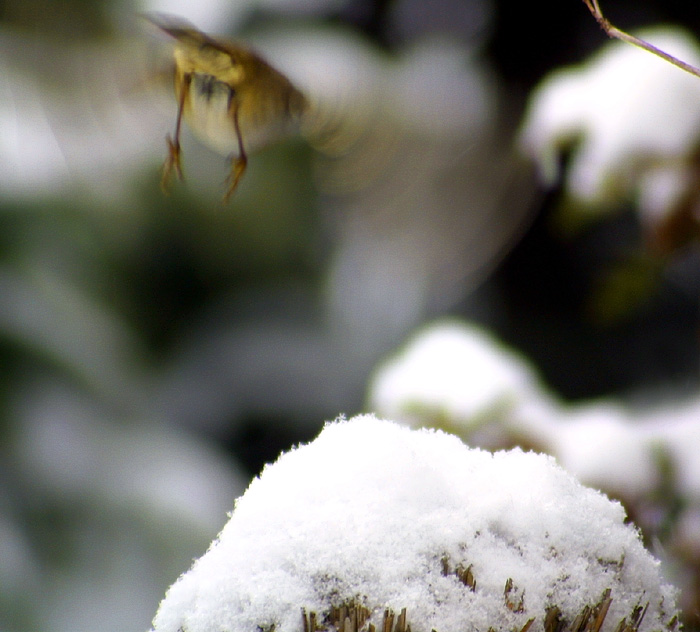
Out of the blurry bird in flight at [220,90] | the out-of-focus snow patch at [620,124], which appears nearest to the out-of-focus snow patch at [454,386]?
the out-of-focus snow patch at [620,124]

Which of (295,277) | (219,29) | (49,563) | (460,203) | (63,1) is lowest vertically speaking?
(49,563)

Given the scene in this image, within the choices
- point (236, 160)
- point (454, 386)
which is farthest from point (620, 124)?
point (236, 160)

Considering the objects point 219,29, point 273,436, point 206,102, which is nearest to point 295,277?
point 273,436

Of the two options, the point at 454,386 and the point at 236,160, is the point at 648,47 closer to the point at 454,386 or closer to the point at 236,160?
the point at 236,160

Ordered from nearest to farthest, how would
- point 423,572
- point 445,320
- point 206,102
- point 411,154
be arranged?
point 423,572, point 206,102, point 411,154, point 445,320

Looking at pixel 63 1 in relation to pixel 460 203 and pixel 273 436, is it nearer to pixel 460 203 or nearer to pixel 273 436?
pixel 460 203

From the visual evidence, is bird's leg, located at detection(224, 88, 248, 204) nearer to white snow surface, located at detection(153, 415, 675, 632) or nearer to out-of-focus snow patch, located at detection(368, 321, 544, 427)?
white snow surface, located at detection(153, 415, 675, 632)
